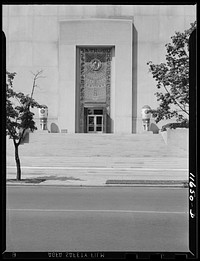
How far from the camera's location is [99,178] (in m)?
14.3

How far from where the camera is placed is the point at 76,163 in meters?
19.9

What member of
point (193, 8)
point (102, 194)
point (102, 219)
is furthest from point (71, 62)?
point (193, 8)

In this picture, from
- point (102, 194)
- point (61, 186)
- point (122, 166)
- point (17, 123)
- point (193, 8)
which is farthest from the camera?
point (122, 166)

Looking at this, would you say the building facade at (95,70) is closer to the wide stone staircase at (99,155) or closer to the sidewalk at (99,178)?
the wide stone staircase at (99,155)

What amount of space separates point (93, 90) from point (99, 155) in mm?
11440

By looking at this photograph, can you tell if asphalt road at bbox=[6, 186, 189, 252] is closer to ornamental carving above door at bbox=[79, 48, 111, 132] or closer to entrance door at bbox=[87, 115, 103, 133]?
entrance door at bbox=[87, 115, 103, 133]

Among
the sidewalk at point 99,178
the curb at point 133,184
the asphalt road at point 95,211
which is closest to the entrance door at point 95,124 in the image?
the sidewalk at point 99,178

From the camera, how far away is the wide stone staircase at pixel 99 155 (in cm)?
1738

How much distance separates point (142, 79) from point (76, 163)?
14.3m

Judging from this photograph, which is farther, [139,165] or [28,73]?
[28,73]

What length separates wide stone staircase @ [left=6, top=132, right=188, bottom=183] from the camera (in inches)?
684

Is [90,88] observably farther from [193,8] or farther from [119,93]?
[193,8]

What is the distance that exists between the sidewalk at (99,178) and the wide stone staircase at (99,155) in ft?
0.16

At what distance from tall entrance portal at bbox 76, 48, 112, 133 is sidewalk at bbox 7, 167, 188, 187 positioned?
616 inches
